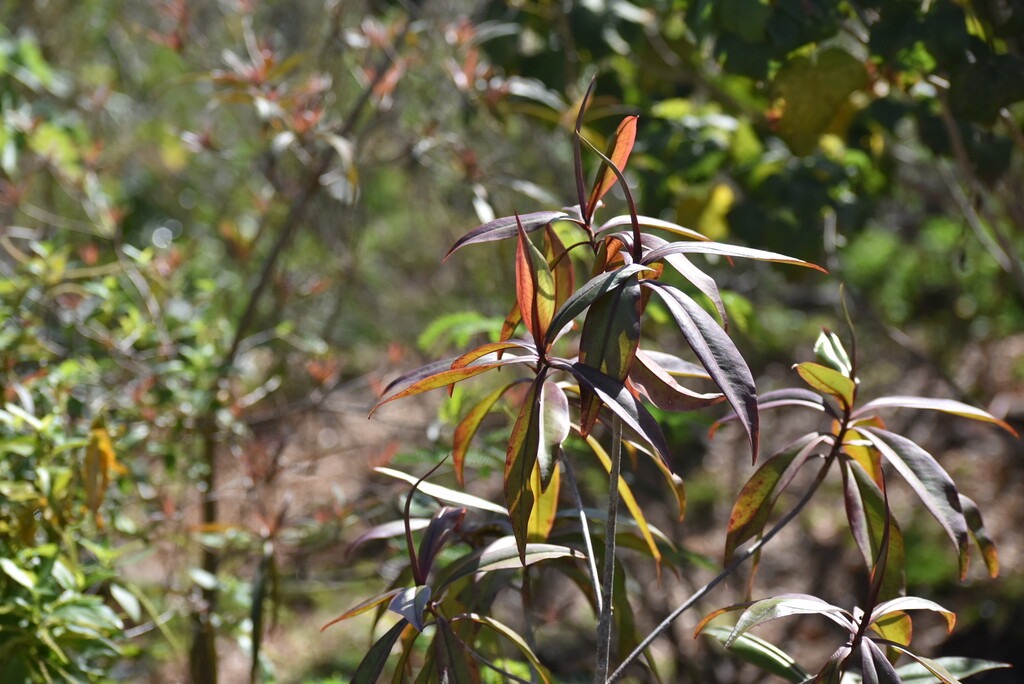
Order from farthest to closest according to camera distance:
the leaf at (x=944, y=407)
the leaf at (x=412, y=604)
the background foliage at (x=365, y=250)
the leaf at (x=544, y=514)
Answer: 1. the background foliage at (x=365, y=250)
2. the leaf at (x=544, y=514)
3. the leaf at (x=944, y=407)
4. the leaf at (x=412, y=604)

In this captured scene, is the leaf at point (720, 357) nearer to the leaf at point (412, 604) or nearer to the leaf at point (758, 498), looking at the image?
the leaf at point (758, 498)

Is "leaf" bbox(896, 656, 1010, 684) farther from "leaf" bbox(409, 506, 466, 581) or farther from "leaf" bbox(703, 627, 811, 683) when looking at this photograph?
"leaf" bbox(409, 506, 466, 581)

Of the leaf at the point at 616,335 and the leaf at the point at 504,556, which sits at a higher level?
the leaf at the point at 616,335

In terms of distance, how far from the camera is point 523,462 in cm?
98

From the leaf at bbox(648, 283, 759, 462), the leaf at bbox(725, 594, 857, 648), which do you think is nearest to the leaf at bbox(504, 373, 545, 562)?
the leaf at bbox(648, 283, 759, 462)

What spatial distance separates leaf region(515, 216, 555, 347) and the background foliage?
1.97 feet

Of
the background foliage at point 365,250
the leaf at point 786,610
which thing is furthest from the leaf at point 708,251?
the background foliage at point 365,250

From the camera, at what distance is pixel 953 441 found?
14.5 ft

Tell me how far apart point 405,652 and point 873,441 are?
0.64m

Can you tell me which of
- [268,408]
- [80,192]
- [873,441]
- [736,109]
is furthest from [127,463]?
[268,408]

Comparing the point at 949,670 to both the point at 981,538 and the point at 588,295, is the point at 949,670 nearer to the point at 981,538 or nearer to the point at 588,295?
the point at 981,538

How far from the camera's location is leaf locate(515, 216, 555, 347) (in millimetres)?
979

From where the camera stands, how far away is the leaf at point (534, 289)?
98 centimetres

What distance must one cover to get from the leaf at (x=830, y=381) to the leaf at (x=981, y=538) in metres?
0.21
